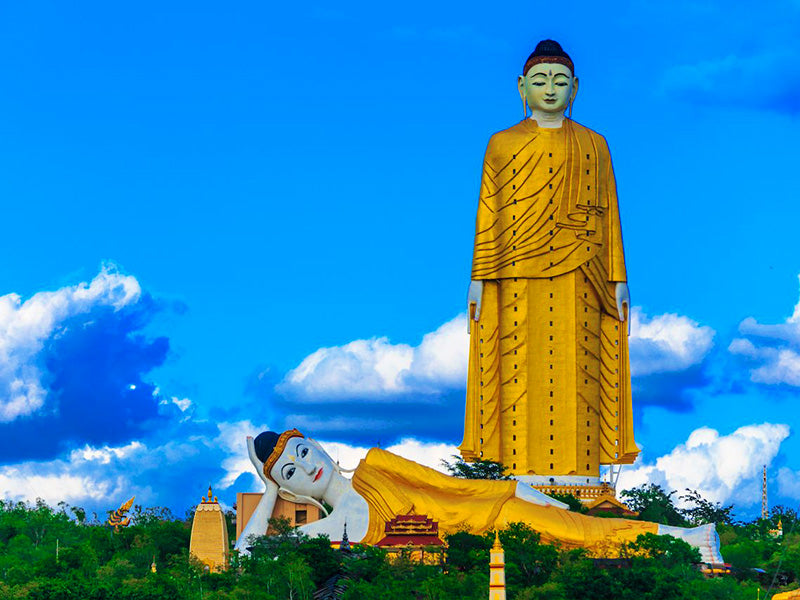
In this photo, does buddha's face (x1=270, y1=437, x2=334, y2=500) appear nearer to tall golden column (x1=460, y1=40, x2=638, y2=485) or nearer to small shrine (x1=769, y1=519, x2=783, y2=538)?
tall golden column (x1=460, y1=40, x2=638, y2=485)

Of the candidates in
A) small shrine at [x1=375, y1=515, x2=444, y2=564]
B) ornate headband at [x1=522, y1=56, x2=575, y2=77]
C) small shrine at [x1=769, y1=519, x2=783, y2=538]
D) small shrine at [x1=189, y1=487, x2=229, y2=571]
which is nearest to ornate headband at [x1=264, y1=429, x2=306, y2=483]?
small shrine at [x1=189, y1=487, x2=229, y2=571]

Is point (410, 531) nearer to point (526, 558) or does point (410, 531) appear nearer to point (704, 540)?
point (526, 558)

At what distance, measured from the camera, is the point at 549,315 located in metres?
65.5

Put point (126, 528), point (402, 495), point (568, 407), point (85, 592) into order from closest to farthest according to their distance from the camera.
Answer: point (85, 592) < point (402, 495) < point (126, 528) < point (568, 407)

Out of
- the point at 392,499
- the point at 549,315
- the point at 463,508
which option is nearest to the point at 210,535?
the point at 392,499

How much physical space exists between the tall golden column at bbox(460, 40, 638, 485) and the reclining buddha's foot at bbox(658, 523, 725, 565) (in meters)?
13.4

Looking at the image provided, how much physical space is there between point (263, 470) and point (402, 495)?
465 centimetres

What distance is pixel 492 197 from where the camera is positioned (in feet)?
218

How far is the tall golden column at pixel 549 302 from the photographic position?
65.1 m

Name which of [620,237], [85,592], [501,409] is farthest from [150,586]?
[620,237]

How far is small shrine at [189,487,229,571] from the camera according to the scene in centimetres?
5250

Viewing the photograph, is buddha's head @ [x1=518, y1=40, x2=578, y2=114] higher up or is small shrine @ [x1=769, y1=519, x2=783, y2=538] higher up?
buddha's head @ [x1=518, y1=40, x2=578, y2=114]

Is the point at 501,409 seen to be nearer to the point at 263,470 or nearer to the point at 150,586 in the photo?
the point at 263,470

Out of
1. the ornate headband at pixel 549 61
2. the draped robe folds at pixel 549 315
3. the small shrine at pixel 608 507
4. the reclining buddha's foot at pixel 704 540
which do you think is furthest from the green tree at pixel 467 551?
the ornate headband at pixel 549 61
